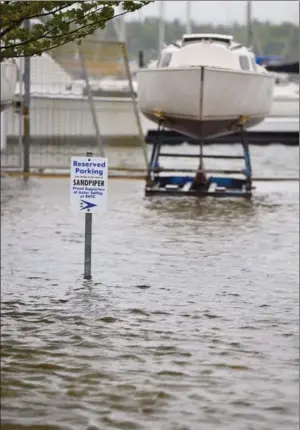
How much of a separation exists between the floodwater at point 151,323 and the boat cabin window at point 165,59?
5116 millimetres

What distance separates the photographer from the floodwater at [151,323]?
7652 mm

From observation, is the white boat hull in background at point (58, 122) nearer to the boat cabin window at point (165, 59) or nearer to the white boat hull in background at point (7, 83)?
the white boat hull in background at point (7, 83)

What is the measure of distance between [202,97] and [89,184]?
9379 mm

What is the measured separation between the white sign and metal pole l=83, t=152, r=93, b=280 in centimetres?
12

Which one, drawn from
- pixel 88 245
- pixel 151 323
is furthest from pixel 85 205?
pixel 151 323

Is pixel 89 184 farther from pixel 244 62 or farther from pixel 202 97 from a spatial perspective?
pixel 244 62

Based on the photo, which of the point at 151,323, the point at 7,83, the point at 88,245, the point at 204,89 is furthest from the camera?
the point at 7,83

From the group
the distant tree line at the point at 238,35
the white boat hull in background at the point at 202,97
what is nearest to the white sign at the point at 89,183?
the white boat hull in background at the point at 202,97

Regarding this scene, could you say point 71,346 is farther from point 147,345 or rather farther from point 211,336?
point 211,336

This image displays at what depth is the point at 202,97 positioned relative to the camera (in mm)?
20641

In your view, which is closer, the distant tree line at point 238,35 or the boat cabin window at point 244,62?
the boat cabin window at point 244,62

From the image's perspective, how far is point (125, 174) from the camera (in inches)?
938

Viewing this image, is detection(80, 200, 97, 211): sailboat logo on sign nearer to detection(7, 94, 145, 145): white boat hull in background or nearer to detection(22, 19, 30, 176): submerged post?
detection(22, 19, 30, 176): submerged post

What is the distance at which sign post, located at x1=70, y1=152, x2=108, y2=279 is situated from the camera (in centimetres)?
1144
